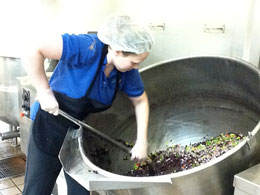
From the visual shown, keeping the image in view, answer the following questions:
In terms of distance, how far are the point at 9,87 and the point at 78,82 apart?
1313 millimetres

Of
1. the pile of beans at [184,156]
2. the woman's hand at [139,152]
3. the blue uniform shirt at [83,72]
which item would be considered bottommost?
the pile of beans at [184,156]

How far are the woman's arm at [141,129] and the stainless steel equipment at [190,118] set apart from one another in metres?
0.15

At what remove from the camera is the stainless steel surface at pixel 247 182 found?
0.86m

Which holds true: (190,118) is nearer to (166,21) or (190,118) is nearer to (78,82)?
(166,21)

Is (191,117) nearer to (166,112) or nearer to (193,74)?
(166,112)

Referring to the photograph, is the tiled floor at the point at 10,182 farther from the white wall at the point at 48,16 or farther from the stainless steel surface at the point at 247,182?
the stainless steel surface at the point at 247,182

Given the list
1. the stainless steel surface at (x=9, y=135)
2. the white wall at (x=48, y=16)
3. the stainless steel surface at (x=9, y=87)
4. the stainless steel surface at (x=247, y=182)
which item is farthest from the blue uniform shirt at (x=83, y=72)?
the stainless steel surface at (x=9, y=135)

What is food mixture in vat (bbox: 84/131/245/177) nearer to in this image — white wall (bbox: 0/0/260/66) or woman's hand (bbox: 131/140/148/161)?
woman's hand (bbox: 131/140/148/161)

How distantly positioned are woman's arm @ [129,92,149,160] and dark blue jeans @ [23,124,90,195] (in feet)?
1.02

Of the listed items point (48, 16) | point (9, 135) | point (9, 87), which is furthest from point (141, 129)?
point (9, 135)

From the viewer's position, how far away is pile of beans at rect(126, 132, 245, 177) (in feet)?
4.47

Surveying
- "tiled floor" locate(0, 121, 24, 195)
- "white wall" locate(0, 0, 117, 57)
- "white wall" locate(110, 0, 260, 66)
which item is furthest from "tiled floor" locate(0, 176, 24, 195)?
"white wall" locate(110, 0, 260, 66)

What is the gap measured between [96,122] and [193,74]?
1.87 feet

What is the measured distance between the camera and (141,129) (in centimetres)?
125
